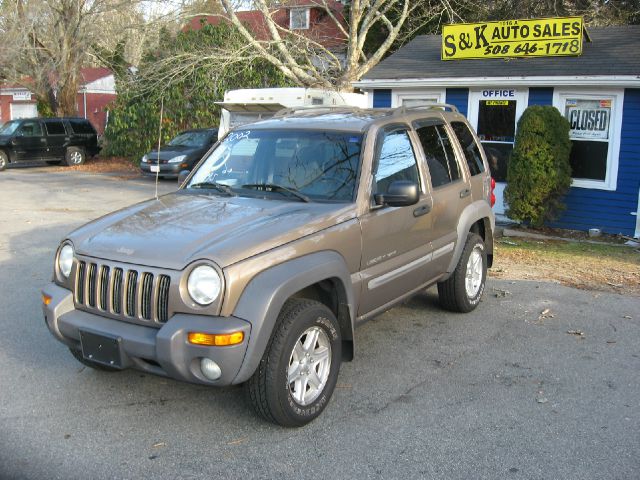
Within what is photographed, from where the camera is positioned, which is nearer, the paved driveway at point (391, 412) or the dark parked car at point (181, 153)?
the paved driveway at point (391, 412)

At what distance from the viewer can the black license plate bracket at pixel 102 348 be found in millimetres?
3850

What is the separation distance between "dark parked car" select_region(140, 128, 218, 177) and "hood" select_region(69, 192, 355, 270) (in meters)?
14.9

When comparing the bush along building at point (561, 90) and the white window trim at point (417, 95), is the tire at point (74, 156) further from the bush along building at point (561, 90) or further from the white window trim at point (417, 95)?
the white window trim at point (417, 95)

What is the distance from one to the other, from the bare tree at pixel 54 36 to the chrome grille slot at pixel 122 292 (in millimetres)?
23127

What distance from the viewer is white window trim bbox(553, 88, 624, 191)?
36.8 feet

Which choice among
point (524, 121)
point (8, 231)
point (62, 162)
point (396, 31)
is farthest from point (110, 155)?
point (524, 121)

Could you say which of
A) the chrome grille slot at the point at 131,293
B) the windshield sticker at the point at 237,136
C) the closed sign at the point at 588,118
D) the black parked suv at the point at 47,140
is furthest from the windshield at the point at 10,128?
the chrome grille slot at the point at 131,293

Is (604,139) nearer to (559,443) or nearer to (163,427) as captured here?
(559,443)

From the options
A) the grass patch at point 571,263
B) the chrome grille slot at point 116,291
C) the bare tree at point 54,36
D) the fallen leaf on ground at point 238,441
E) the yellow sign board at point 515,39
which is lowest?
the fallen leaf on ground at point 238,441

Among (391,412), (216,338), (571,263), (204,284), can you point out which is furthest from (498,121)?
(216,338)

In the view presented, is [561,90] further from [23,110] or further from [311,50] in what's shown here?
[23,110]

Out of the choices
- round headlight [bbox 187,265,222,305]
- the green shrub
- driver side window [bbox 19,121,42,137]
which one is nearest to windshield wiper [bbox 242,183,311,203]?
round headlight [bbox 187,265,222,305]

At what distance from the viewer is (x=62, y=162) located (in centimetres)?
2556

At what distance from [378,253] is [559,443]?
1.73 metres
